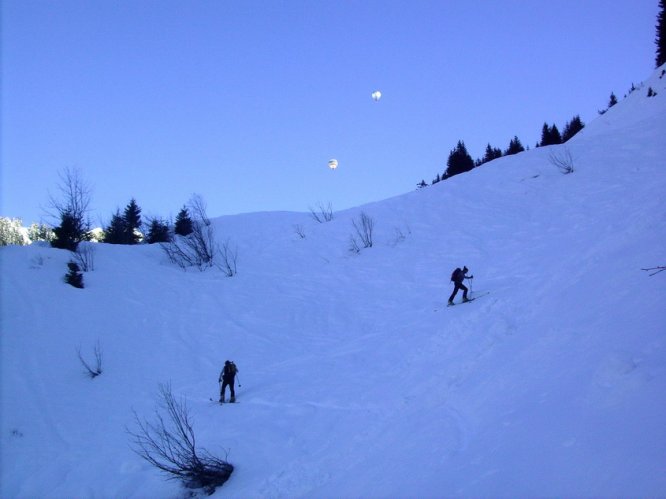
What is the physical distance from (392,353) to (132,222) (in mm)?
27902

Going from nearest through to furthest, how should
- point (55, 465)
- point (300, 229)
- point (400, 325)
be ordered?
point (55, 465) → point (400, 325) → point (300, 229)

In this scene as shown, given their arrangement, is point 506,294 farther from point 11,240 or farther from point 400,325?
point 11,240

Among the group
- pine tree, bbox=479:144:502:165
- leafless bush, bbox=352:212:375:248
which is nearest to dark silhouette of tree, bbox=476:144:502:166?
pine tree, bbox=479:144:502:165

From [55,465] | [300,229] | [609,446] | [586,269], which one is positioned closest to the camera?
[609,446]

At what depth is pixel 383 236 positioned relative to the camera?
23344 mm

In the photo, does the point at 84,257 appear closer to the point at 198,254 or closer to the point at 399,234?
the point at 198,254

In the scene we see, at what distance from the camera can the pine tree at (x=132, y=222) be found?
31188 mm

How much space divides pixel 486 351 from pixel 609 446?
5.23 meters

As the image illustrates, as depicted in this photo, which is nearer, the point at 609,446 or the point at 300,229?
the point at 609,446

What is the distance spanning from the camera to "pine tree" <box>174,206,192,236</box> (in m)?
29.1

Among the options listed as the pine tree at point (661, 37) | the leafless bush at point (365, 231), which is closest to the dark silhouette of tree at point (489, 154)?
the pine tree at point (661, 37)

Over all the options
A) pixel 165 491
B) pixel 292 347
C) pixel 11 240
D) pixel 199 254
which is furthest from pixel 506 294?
pixel 11 240

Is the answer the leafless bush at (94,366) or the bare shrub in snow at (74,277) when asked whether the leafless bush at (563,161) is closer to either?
the leafless bush at (94,366)

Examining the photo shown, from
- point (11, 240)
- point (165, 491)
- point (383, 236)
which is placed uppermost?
point (11, 240)
